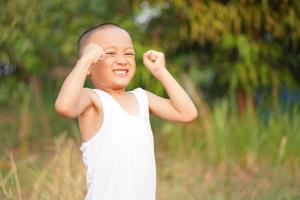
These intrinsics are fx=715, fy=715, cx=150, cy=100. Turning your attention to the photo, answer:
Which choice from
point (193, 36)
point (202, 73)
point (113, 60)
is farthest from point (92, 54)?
point (202, 73)

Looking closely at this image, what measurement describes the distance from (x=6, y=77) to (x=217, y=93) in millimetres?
2256

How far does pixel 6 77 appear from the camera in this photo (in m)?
7.41

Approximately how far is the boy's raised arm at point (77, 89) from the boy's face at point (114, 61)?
0.06 metres

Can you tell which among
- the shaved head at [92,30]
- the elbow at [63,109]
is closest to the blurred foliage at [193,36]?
the shaved head at [92,30]

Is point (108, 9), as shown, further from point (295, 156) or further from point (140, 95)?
point (140, 95)

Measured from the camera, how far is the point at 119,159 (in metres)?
2.80

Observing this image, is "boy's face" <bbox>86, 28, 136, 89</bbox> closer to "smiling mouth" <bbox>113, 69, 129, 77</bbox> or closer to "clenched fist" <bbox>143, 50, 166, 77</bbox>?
"smiling mouth" <bbox>113, 69, 129, 77</bbox>

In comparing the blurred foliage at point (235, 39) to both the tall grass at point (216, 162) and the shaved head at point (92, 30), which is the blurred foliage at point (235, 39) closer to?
the tall grass at point (216, 162)

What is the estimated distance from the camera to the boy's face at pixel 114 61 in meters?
2.94

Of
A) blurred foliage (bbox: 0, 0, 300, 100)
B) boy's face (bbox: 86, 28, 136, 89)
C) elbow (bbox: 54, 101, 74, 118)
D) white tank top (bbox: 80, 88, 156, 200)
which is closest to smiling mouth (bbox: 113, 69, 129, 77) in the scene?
boy's face (bbox: 86, 28, 136, 89)

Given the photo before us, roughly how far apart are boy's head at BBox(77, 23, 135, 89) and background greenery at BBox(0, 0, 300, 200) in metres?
2.18

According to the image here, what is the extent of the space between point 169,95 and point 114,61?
0.33 metres

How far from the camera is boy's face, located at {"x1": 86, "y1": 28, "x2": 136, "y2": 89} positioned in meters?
2.94

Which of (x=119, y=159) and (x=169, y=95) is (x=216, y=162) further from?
(x=119, y=159)
